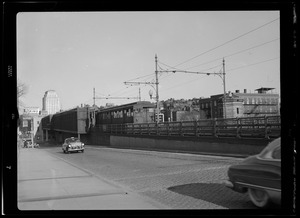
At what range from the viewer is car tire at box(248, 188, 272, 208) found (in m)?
3.42

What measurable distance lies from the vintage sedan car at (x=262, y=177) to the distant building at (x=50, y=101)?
259 centimetres

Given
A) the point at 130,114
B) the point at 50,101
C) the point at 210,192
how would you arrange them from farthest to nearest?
1. the point at 130,114
2. the point at 210,192
3. the point at 50,101

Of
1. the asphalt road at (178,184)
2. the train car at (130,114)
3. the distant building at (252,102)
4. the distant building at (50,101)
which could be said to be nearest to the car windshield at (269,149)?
the distant building at (252,102)

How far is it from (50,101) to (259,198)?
2.90 metres

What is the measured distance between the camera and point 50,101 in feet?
13.7

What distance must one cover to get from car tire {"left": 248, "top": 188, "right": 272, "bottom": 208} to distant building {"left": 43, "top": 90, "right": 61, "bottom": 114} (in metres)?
2.77

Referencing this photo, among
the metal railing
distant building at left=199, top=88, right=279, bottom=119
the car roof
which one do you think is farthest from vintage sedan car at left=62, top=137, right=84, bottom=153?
the car roof

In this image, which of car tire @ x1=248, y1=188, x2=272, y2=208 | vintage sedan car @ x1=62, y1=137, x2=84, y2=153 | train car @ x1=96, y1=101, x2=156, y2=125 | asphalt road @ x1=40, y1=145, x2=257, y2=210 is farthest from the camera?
train car @ x1=96, y1=101, x2=156, y2=125

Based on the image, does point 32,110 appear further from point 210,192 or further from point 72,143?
point 210,192

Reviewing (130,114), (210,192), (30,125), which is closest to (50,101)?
(30,125)

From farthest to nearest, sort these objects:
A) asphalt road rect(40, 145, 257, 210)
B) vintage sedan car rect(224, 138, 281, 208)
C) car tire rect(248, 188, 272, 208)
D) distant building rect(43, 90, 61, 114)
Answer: asphalt road rect(40, 145, 257, 210) < distant building rect(43, 90, 61, 114) < car tire rect(248, 188, 272, 208) < vintage sedan car rect(224, 138, 281, 208)

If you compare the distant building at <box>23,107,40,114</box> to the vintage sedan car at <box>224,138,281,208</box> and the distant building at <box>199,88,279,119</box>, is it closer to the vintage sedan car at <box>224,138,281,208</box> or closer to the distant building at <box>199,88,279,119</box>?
the distant building at <box>199,88,279,119</box>
